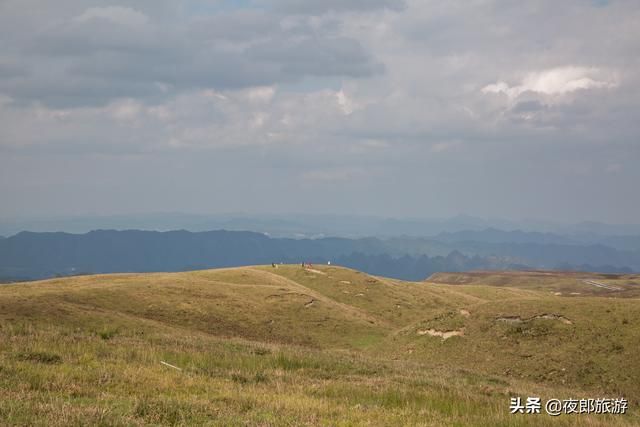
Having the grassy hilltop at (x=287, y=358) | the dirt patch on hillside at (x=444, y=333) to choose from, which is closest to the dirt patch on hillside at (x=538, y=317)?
the grassy hilltop at (x=287, y=358)

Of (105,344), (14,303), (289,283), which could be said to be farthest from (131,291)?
(105,344)

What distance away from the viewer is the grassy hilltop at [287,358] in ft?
49.6

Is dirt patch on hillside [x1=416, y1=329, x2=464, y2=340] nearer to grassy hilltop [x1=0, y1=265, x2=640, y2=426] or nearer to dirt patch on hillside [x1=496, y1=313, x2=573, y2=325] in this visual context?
grassy hilltop [x1=0, y1=265, x2=640, y2=426]

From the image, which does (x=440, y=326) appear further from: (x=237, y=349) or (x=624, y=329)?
(x=237, y=349)

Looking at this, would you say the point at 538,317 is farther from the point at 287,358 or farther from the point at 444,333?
the point at 287,358

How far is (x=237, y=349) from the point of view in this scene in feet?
97.0

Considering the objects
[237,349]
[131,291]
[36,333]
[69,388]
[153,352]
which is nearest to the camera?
[69,388]

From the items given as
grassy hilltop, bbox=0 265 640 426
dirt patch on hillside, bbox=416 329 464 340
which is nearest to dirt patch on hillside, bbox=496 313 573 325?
grassy hilltop, bbox=0 265 640 426

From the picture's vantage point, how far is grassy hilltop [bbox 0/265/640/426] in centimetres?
1512

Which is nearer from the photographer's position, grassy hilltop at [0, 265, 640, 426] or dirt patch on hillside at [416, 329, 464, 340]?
grassy hilltop at [0, 265, 640, 426]

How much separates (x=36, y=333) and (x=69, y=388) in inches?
509

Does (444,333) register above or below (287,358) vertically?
below

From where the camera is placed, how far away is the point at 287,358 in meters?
26.3

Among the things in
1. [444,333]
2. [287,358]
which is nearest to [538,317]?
[444,333]
